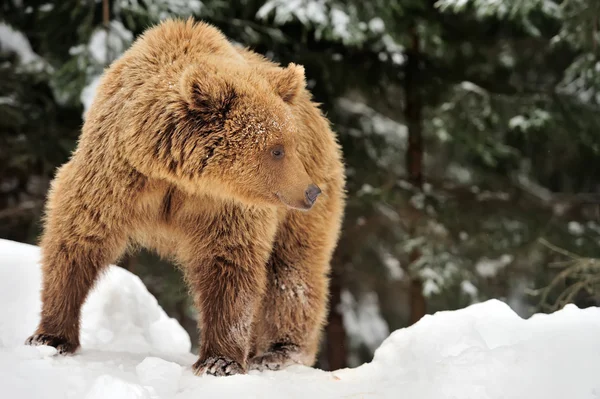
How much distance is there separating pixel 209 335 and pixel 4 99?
6.15m

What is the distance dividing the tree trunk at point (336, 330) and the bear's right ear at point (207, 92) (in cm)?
746

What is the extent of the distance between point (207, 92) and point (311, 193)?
2.69ft

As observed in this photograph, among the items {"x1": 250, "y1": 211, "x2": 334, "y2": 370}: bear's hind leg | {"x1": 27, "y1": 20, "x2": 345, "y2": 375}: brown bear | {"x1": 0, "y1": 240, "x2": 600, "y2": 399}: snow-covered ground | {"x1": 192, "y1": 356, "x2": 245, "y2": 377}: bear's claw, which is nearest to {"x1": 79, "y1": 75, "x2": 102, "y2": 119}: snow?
{"x1": 0, "y1": 240, "x2": 600, "y2": 399}: snow-covered ground

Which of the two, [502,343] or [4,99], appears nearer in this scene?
[502,343]

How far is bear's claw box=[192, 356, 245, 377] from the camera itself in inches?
162

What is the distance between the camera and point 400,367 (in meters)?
4.02

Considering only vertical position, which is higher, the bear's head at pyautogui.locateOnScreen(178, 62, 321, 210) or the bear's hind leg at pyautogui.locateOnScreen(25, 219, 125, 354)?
the bear's head at pyautogui.locateOnScreen(178, 62, 321, 210)

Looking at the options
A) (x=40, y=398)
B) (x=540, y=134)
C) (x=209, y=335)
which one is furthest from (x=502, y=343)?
(x=540, y=134)

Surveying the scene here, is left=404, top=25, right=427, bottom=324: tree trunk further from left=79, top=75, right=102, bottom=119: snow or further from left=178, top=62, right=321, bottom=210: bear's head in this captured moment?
left=178, top=62, right=321, bottom=210: bear's head

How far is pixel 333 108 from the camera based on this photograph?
10633mm

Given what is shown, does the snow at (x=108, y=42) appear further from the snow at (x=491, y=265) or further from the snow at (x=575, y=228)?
the snow at (x=575, y=228)

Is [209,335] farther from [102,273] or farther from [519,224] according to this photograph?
[519,224]

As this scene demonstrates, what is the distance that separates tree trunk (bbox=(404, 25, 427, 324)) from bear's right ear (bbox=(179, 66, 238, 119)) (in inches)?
268

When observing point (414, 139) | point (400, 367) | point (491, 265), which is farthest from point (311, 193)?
point (491, 265)
